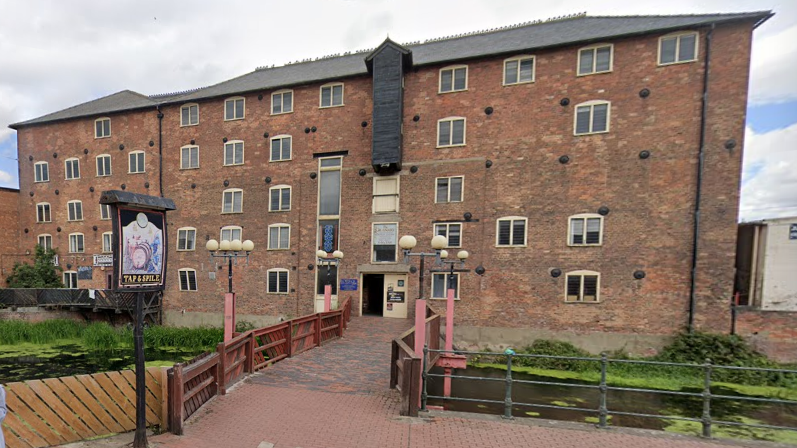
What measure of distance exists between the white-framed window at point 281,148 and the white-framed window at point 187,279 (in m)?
8.08

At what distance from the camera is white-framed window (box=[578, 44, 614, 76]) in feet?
42.6

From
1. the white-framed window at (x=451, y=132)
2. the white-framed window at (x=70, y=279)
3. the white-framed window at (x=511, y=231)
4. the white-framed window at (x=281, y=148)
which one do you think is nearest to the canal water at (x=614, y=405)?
the white-framed window at (x=511, y=231)

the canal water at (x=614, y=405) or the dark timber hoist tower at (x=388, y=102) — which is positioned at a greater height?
the dark timber hoist tower at (x=388, y=102)

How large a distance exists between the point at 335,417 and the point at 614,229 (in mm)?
12535

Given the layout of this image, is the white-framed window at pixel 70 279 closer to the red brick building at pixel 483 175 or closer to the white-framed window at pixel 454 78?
the red brick building at pixel 483 175

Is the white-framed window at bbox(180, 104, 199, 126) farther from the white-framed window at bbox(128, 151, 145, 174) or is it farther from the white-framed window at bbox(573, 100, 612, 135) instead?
the white-framed window at bbox(573, 100, 612, 135)

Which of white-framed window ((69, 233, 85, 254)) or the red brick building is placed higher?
the red brick building

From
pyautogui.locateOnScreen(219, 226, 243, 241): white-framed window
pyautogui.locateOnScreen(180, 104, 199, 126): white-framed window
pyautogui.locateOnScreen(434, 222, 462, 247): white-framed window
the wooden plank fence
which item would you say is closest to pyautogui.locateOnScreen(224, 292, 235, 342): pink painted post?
→ the wooden plank fence

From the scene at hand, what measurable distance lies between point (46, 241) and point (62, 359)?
11.8m

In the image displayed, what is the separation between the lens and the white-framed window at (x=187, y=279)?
60.1 ft

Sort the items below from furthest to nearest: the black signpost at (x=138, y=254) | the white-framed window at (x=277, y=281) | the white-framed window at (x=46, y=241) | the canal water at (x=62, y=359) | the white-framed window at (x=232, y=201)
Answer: the white-framed window at (x=46, y=241), the white-framed window at (x=232, y=201), the white-framed window at (x=277, y=281), the canal water at (x=62, y=359), the black signpost at (x=138, y=254)

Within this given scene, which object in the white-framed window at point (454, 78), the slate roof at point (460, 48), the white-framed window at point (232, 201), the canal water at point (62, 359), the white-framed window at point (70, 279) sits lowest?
the canal water at point (62, 359)

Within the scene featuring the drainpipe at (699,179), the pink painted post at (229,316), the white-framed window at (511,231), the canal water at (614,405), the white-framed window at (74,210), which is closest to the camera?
the canal water at (614,405)

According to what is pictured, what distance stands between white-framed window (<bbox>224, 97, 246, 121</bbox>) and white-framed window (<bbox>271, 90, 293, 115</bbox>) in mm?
1862
